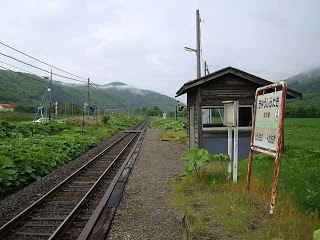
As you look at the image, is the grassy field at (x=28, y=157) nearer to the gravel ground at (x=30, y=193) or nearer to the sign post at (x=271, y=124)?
the gravel ground at (x=30, y=193)

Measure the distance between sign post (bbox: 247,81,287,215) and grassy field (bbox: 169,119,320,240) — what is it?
356 millimetres

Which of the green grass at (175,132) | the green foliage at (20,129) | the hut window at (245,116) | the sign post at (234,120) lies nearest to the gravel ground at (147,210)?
the sign post at (234,120)

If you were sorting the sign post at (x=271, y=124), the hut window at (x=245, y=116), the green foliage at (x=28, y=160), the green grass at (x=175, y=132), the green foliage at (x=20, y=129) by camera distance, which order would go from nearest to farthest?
the sign post at (x=271, y=124), the green foliage at (x=28, y=160), the hut window at (x=245, y=116), the green foliage at (x=20, y=129), the green grass at (x=175, y=132)

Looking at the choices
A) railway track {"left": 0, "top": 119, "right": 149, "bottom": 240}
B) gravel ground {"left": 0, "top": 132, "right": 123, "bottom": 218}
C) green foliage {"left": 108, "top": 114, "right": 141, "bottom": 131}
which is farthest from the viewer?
green foliage {"left": 108, "top": 114, "right": 141, "bottom": 131}

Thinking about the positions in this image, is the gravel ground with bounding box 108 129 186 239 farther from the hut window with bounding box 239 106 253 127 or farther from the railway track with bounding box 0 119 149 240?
the hut window with bounding box 239 106 253 127

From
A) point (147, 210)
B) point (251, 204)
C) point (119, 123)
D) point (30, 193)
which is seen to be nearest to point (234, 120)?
point (251, 204)

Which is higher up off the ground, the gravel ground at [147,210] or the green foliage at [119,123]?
the green foliage at [119,123]

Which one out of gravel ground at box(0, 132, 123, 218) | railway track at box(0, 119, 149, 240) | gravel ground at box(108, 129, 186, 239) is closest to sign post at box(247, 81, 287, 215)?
gravel ground at box(108, 129, 186, 239)

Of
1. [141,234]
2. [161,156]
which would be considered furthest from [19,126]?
[141,234]

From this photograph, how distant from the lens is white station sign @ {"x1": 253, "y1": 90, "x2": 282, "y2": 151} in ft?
16.4

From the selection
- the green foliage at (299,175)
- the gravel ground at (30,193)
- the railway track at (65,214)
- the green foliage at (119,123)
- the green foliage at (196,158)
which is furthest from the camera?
the green foliage at (119,123)

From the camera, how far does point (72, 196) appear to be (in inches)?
291

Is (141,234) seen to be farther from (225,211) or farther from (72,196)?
(72,196)

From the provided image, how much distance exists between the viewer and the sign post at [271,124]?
4719mm
